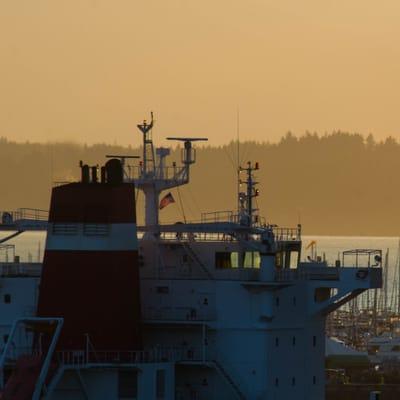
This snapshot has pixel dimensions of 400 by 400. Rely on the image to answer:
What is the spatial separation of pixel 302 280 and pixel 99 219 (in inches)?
257

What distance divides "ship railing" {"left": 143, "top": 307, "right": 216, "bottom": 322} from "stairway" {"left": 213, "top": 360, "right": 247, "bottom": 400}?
1.25 meters

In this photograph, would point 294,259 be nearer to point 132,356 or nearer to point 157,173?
point 157,173

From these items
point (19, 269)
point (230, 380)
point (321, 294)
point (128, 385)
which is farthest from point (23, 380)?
point (321, 294)

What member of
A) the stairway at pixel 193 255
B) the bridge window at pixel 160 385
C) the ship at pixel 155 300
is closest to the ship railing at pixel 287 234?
the ship at pixel 155 300

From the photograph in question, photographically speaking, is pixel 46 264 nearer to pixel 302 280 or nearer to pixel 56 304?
pixel 56 304

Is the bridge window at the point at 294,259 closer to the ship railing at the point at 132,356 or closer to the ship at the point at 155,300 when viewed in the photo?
the ship at the point at 155,300

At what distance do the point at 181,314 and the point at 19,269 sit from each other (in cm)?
517

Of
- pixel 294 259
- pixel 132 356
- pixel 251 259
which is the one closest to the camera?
pixel 132 356

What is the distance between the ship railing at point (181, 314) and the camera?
197 feet

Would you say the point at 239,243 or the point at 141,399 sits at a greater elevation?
the point at 239,243

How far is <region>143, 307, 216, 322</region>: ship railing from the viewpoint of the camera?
60156 millimetres

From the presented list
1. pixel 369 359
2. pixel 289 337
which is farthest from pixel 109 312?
pixel 369 359

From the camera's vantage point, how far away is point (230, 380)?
197 ft

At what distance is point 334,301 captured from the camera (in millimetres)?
62219
